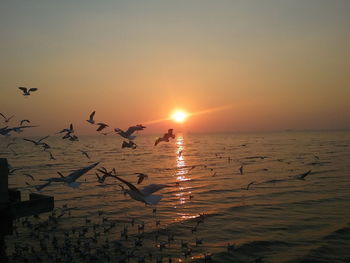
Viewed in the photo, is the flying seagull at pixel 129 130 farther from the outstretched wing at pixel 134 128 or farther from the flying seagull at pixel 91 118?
the flying seagull at pixel 91 118

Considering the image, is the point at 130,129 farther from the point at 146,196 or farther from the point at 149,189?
the point at 146,196

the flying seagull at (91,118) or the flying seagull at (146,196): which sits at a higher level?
the flying seagull at (91,118)

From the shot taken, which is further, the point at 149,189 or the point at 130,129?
the point at 130,129

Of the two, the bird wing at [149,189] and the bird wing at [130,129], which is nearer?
the bird wing at [149,189]

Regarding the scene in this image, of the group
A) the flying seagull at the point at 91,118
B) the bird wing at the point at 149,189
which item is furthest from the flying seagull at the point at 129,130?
the bird wing at the point at 149,189

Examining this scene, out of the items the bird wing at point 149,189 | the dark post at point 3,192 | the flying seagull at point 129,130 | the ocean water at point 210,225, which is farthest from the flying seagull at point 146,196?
the ocean water at point 210,225

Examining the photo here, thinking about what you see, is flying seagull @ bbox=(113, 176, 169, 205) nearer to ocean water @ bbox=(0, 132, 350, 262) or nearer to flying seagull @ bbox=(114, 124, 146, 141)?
flying seagull @ bbox=(114, 124, 146, 141)

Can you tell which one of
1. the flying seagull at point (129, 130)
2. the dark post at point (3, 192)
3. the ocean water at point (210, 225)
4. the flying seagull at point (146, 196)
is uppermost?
the flying seagull at point (129, 130)

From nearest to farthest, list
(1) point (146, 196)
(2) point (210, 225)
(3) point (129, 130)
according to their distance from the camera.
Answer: (1) point (146, 196) < (3) point (129, 130) < (2) point (210, 225)

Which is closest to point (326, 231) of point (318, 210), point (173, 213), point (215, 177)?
point (318, 210)

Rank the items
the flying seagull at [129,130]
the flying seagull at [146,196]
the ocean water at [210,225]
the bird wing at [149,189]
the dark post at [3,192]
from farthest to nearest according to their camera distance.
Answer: the ocean water at [210,225], the flying seagull at [129,130], the dark post at [3,192], the bird wing at [149,189], the flying seagull at [146,196]

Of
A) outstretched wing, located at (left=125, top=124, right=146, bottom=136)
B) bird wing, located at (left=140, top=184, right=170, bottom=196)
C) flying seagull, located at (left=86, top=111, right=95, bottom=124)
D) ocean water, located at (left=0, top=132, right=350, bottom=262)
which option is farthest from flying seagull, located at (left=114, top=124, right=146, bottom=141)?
bird wing, located at (left=140, top=184, right=170, bottom=196)

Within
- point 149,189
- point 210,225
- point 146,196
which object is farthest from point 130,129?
point 210,225

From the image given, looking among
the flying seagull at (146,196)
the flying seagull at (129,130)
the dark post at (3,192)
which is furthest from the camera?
the flying seagull at (129,130)
